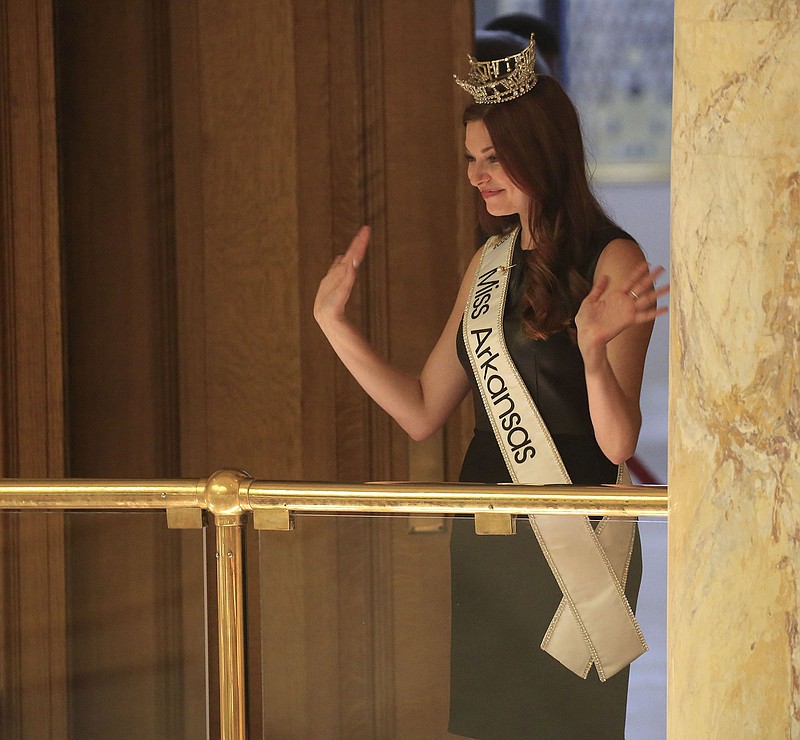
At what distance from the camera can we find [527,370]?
7.38 feet

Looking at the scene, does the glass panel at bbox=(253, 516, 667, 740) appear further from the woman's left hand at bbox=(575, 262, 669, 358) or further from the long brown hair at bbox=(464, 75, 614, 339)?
the long brown hair at bbox=(464, 75, 614, 339)

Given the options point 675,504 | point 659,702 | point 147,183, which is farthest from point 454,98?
point 675,504

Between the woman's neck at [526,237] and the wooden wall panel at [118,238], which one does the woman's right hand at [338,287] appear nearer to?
the woman's neck at [526,237]

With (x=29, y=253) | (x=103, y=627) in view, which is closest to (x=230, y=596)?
(x=103, y=627)

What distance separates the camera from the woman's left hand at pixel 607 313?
195 centimetres

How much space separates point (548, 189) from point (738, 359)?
3.23ft

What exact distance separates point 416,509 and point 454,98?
1657mm

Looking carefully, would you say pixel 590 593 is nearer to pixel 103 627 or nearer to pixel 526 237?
pixel 526 237

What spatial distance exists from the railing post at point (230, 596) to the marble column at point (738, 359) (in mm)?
878

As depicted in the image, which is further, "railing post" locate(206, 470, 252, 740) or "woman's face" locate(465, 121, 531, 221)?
"woman's face" locate(465, 121, 531, 221)

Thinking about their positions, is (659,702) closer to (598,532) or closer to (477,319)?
(598,532)

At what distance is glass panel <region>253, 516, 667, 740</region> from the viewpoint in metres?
1.92

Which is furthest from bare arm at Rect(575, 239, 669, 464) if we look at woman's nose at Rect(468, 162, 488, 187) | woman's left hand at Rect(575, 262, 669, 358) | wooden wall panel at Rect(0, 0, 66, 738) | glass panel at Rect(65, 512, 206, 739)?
wooden wall panel at Rect(0, 0, 66, 738)

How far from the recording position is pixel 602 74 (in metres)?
3.35
